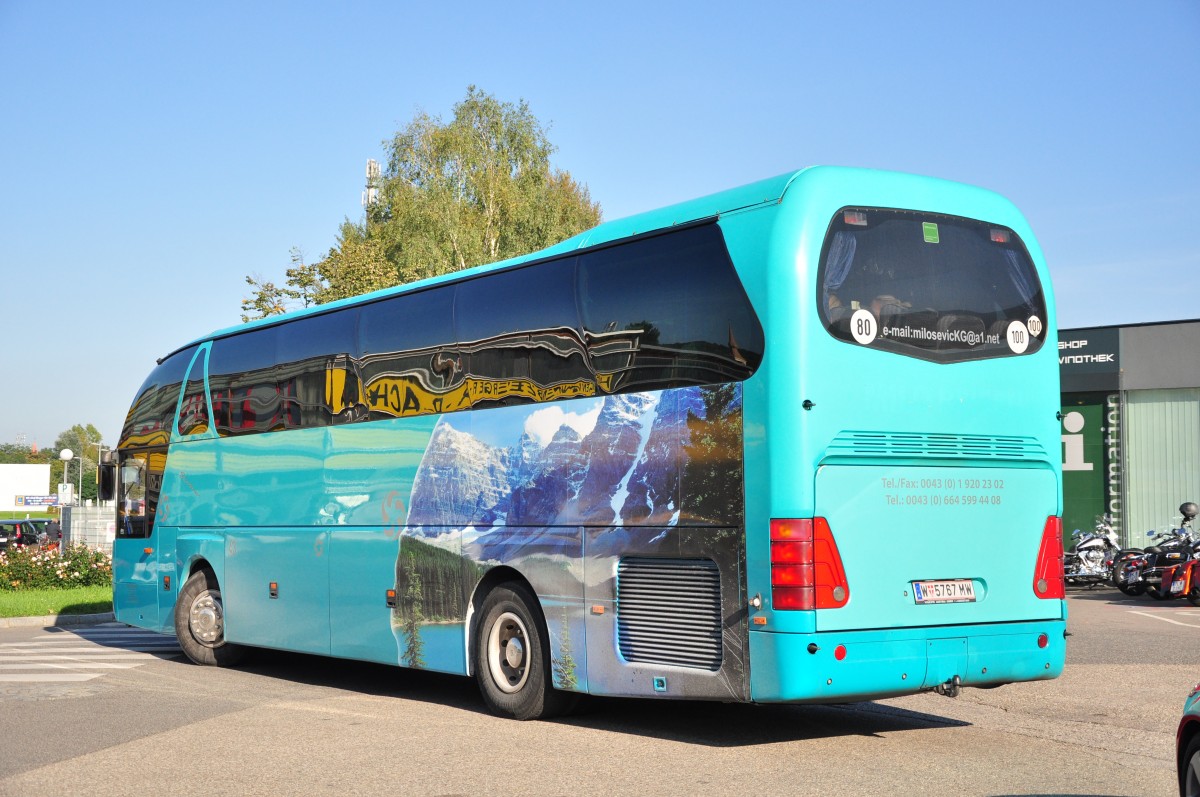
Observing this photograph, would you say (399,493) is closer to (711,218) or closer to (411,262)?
(711,218)

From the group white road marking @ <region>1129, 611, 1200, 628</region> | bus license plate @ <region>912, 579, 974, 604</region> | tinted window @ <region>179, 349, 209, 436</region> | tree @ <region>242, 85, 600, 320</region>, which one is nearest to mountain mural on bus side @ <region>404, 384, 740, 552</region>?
bus license plate @ <region>912, 579, 974, 604</region>

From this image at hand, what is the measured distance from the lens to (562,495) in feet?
34.4

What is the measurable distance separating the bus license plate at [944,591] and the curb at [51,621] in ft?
56.1

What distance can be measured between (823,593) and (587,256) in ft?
11.3

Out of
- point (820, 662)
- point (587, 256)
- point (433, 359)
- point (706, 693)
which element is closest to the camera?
point (820, 662)

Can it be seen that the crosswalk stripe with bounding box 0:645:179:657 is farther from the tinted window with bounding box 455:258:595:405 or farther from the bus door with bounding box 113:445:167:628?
the tinted window with bounding box 455:258:595:405

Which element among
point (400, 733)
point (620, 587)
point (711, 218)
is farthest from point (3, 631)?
point (711, 218)

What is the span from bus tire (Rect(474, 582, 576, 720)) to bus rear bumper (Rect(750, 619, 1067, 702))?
2454 mm

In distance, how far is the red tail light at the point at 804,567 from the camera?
8.45m

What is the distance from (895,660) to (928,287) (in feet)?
8.02

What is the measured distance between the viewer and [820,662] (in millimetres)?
8438

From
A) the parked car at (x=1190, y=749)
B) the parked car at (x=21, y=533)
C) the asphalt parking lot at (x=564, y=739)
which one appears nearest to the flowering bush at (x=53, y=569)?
the asphalt parking lot at (x=564, y=739)

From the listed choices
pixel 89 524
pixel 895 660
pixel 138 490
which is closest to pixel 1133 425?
pixel 138 490

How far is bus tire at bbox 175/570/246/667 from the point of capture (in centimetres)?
1573
